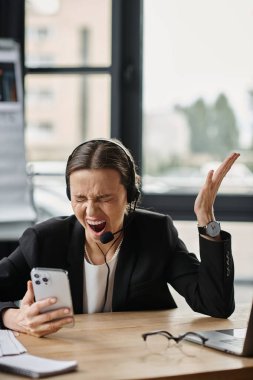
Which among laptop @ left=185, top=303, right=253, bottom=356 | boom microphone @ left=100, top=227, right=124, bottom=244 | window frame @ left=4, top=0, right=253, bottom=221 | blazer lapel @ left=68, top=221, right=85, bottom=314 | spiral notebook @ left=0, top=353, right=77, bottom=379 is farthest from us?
window frame @ left=4, top=0, right=253, bottom=221

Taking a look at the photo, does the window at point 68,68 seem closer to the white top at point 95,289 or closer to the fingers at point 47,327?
the white top at point 95,289

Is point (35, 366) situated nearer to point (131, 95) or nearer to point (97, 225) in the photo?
point (97, 225)

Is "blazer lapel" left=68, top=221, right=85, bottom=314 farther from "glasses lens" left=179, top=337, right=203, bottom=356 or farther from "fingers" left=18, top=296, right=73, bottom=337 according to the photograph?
"glasses lens" left=179, top=337, right=203, bottom=356

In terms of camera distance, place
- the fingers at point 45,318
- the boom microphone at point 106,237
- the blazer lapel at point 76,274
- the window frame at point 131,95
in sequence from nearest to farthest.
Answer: the fingers at point 45,318, the boom microphone at point 106,237, the blazer lapel at point 76,274, the window frame at point 131,95

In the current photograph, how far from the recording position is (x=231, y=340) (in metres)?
1.91

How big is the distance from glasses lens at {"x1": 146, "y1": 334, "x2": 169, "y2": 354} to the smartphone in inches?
8.7

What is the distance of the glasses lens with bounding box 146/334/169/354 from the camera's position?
71.1 inches

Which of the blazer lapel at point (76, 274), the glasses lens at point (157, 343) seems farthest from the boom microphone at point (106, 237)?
the glasses lens at point (157, 343)

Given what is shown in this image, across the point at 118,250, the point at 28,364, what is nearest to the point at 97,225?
the point at 118,250

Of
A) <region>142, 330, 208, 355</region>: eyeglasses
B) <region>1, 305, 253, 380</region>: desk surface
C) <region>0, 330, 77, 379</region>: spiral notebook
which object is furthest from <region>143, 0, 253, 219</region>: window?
<region>0, 330, 77, 379</region>: spiral notebook

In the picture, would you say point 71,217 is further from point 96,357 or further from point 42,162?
point 42,162

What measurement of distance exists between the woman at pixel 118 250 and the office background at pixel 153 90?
5.40ft

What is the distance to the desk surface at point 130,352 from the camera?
5.35ft

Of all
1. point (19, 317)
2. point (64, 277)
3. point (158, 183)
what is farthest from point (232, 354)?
point (158, 183)
